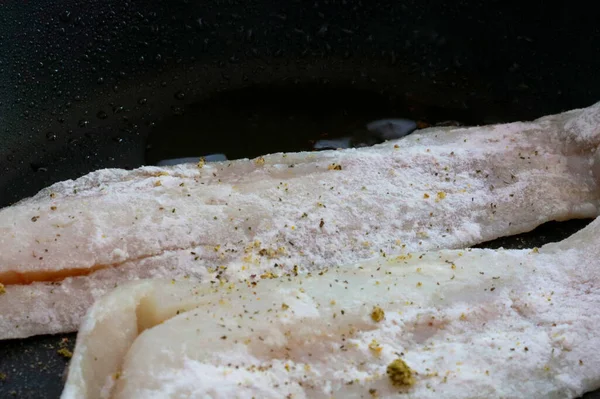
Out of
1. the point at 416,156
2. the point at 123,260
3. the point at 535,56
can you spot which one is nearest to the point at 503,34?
the point at 535,56

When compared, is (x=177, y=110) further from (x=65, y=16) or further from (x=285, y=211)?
(x=285, y=211)

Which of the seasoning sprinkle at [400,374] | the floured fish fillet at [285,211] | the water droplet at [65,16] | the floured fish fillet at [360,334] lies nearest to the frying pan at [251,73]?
the water droplet at [65,16]

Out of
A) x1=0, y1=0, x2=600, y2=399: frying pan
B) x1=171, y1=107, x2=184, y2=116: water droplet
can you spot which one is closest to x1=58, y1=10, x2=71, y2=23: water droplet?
x1=0, y1=0, x2=600, y2=399: frying pan

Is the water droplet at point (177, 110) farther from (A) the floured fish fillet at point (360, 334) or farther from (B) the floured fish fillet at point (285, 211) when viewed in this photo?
(A) the floured fish fillet at point (360, 334)

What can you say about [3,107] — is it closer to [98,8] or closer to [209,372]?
[98,8]

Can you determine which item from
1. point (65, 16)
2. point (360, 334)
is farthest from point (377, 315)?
point (65, 16)

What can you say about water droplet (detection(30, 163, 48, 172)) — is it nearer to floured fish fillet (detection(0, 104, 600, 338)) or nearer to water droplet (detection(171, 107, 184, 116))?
floured fish fillet (detection(0, 104, 600, 338))
